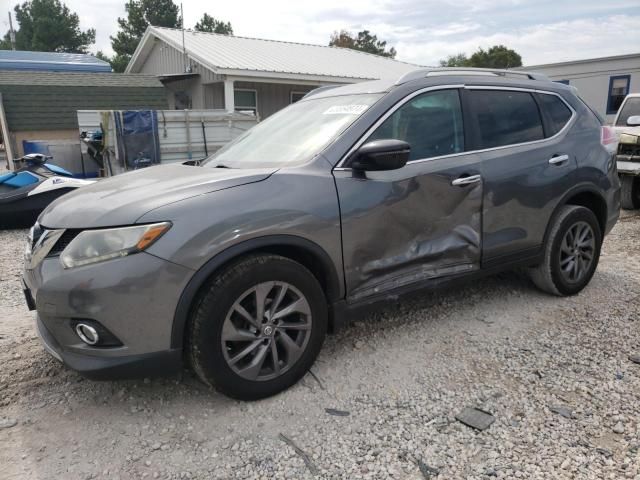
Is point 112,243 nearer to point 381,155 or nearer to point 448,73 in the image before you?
point 381,155

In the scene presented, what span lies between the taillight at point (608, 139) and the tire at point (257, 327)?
2993 mm

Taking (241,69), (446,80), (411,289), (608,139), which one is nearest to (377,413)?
(411,289)

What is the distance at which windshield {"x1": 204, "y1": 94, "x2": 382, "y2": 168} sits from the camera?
305 cm

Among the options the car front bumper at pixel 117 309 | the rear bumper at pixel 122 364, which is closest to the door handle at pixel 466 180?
the car front bumper at pixel 117 309

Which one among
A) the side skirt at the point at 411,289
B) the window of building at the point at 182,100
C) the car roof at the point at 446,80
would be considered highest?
the window of building at the point at 182,100

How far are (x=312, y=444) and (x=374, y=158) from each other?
5.04 ft

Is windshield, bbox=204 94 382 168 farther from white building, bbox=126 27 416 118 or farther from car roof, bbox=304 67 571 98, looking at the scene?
white building, bbox=126 27 416 118

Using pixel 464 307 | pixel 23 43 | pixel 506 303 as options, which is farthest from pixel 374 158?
pixel 23 43

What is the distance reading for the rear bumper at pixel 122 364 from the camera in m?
2.34

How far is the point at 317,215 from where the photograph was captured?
2.73m

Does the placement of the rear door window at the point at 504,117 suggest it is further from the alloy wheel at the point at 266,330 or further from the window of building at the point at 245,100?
the window of building at the point at 245,100

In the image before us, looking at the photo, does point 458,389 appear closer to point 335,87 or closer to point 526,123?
point 526,123

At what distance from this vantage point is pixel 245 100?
16.4 m

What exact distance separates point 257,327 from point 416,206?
49.6 inches
